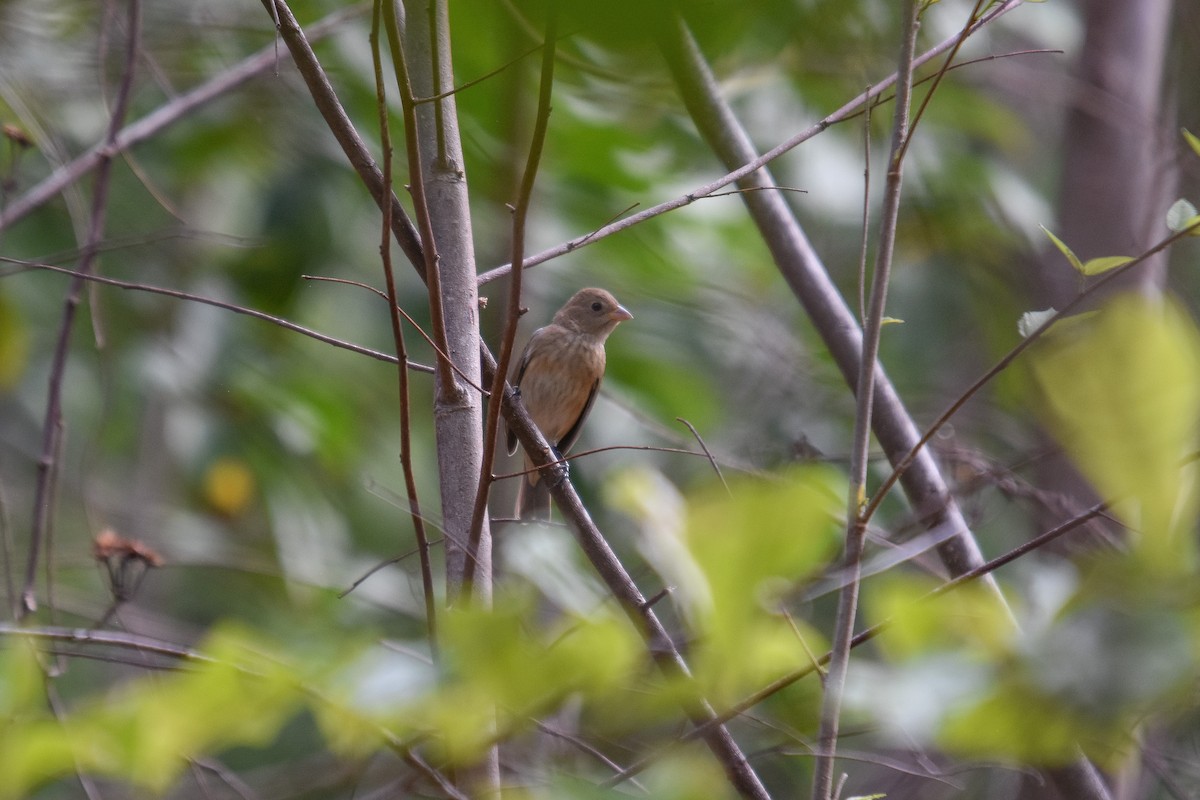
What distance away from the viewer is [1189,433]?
2.47 ft

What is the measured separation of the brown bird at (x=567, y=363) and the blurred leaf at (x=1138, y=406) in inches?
211

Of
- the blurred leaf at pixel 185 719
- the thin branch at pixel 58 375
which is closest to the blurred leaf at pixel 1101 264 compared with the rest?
the blurred leaf at pixel 185 719

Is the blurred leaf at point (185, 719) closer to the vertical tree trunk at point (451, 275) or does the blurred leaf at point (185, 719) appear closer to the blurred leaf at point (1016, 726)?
the blurred leaf at point (1016, 726)

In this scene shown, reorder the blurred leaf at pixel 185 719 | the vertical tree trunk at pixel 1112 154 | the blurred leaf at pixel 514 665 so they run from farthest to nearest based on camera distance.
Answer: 1. the vertical tree trunk at pixel 1112 154
2. the blurred leaf at pixel 185 719
3. the blurred leaf at pixel 514 665

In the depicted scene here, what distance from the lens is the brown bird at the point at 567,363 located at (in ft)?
20.1

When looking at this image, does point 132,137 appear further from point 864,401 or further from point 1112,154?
point 1112,154

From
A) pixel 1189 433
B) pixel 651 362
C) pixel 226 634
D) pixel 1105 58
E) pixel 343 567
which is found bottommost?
pixel 343 567

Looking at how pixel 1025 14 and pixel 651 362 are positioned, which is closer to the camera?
pixel 1025 14

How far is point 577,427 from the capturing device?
21.0 feet

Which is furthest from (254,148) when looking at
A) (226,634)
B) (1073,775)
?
(226,634)

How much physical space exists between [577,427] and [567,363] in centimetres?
45

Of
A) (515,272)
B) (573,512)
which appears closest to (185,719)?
(515,272)

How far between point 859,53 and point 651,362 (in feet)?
9.33

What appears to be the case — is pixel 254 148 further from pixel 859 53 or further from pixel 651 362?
pixel 859 53
